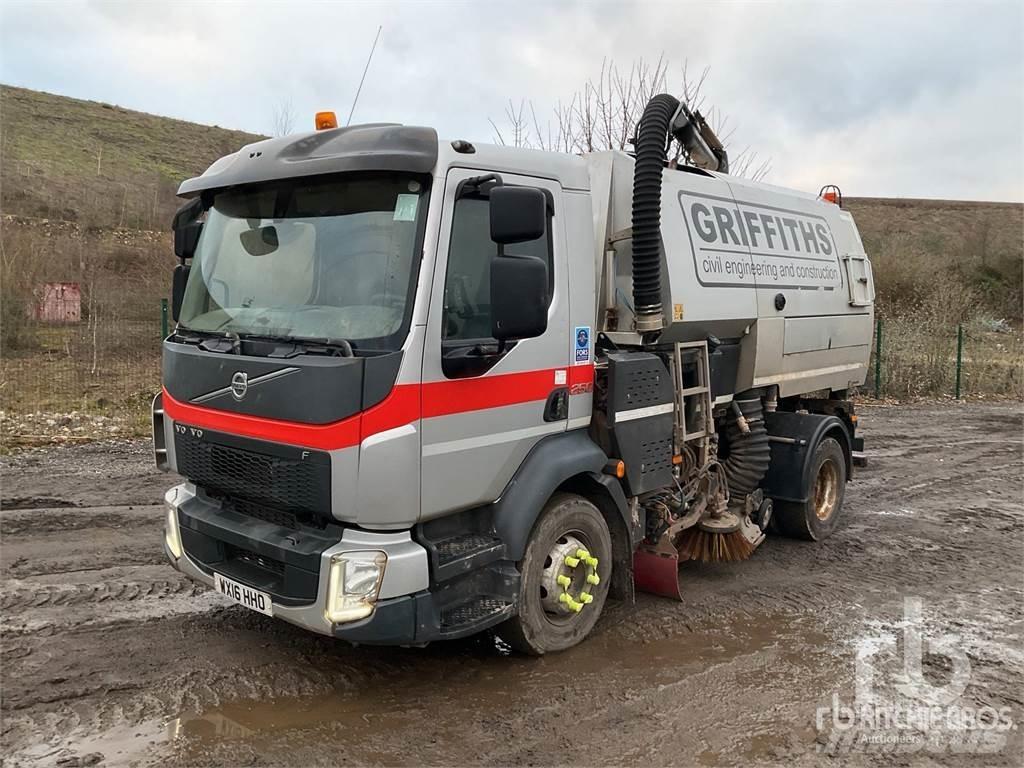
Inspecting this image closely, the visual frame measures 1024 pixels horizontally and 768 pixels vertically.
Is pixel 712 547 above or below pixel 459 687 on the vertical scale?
above

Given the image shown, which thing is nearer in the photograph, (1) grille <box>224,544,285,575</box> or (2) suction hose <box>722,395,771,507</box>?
(1) grille <box>224,544,285,575</box>

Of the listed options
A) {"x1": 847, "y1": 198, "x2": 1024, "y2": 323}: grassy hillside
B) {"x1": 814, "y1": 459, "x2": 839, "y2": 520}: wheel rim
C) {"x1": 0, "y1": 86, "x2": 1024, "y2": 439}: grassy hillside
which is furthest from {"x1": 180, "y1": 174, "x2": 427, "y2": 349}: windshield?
{"x1": 847, "y1": 198, "x2": 1024, "y2": 323}: grassy hillside

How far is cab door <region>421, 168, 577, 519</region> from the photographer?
3.35 meters

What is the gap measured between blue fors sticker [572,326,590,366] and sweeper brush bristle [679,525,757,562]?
205cm

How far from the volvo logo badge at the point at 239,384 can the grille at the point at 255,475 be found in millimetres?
271

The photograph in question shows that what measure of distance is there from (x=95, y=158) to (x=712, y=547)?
1506 inches

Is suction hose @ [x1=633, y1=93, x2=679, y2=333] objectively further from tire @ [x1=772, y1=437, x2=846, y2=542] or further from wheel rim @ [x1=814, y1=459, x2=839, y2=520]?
wheel rim @ [x1=814, y1=459, x2=839, y2=520]

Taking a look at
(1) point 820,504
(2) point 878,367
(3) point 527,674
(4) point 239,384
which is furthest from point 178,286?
(2) point 878,367

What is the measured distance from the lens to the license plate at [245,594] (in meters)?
3.48

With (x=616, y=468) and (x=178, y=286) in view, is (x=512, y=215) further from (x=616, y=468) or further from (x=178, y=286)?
(x=178, y=286)

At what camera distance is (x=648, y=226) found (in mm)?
4312

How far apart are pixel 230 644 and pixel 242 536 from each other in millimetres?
941

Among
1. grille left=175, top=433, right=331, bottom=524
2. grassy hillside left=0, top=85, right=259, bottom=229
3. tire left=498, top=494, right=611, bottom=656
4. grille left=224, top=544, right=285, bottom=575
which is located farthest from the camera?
grassy hillside left=0, top=85, right=259, bottom=229

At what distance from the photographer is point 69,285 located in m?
15.4
